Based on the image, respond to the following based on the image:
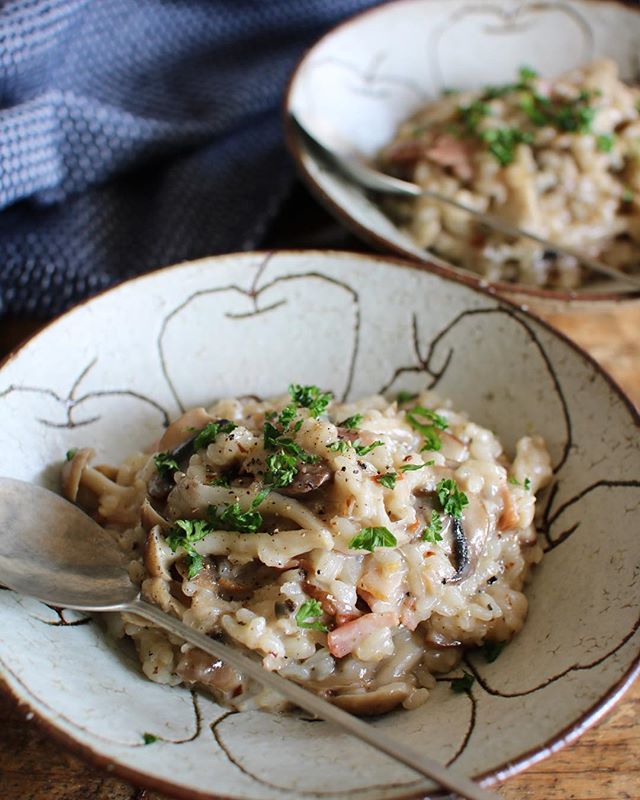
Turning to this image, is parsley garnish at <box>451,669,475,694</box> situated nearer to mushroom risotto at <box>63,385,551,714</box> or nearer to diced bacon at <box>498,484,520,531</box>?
mushroom risotto at <box>63,385,551,714</box>

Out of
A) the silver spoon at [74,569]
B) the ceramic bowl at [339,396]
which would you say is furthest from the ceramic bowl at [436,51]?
the silver spoon at [74,569]

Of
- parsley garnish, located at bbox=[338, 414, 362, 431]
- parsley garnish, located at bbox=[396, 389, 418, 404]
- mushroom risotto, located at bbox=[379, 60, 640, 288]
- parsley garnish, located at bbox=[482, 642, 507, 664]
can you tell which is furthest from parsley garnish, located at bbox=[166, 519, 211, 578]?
mushroom risotto, located at bbox=[379, 60, 640, 288]

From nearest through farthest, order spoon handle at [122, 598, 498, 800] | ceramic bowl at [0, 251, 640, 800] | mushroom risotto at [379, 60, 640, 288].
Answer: spoon handle at [122, 598, 498, 800] < ceramic bowl at [0, 251, 640, 800] < mushroom risotto at [379, 60, 640, 288]

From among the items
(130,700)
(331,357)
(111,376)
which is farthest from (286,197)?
(130,700)

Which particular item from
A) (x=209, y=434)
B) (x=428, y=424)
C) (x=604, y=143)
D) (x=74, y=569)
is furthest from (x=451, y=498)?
(x=604, y=143)

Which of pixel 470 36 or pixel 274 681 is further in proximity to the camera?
pixel 470 36

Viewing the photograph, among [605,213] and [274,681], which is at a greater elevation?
[274,681]

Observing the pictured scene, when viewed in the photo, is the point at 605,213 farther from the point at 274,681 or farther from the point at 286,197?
the point at 274,681

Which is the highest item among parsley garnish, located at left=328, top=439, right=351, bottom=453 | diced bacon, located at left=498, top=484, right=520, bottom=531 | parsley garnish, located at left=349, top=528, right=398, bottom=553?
parsley garnish, located at left=328, top=439, right=351, bottom=453
